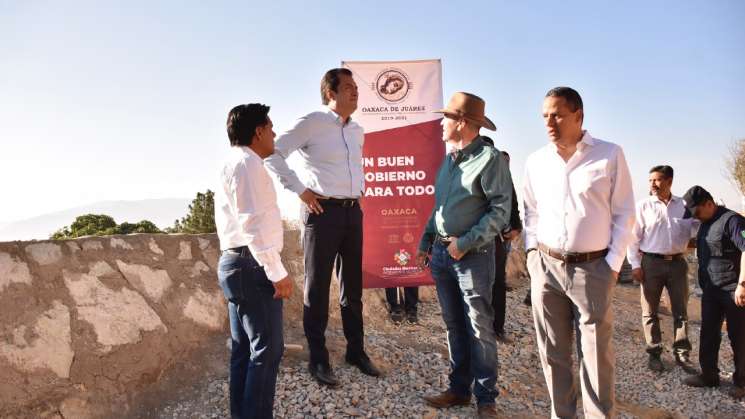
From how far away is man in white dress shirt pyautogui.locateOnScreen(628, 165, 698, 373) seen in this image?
17.4 feet

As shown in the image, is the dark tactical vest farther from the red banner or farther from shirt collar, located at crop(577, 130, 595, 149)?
shirt collar, located at crop(577, 130, 595, 149)

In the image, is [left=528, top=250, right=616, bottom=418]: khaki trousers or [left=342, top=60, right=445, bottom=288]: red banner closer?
[left=528, top=250, right=616, bottom=418]: khaki trousers

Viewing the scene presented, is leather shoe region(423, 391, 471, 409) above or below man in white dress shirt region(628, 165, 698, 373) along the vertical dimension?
below

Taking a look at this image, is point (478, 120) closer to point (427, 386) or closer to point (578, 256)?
point (578, 256)

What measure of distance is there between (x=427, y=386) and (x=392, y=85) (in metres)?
2.61

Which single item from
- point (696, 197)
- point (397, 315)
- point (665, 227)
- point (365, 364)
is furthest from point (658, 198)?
point (365, 364)

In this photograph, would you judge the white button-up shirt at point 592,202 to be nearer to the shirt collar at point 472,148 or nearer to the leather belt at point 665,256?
the shirt collar at point 472,148

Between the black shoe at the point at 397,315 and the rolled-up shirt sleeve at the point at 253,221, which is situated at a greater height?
the rolled-up shirt sleeve at the point at 253,221

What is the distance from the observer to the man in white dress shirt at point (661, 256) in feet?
17.4

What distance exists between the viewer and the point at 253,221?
264 cm

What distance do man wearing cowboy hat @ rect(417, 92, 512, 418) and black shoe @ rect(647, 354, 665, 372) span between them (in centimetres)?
281

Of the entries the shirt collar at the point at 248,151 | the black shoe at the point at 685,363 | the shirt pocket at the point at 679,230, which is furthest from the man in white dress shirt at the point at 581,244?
the black shoe at the point at 685,363

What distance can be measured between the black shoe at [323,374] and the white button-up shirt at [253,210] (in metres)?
1.22

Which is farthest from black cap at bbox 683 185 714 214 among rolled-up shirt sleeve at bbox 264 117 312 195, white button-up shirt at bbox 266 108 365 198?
rolled-up shirt sleeve at bbox 264 117 312 195
